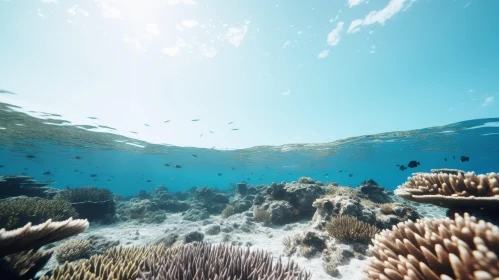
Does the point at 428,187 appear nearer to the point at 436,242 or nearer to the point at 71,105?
the point at 436,242

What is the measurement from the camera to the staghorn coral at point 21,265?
10.8ft

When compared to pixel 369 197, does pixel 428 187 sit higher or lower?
higher

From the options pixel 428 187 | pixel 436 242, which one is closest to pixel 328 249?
pixel 428 187

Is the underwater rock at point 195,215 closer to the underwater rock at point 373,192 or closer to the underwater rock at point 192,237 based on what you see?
the underwater rock at point 192,237

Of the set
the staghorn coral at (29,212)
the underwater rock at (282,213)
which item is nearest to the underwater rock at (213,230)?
the underwater rock at (282,213)

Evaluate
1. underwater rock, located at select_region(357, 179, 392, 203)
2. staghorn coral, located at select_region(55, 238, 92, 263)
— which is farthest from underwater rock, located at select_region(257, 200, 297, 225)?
staghorn coral, located at select_region(55, 238, 92, 263)

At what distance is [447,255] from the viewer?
1986 mm

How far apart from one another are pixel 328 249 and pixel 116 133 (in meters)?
30.3

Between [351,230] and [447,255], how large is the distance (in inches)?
202

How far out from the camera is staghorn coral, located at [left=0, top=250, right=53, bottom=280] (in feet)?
10.8

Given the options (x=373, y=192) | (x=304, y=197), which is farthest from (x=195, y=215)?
(x=373, y=192)

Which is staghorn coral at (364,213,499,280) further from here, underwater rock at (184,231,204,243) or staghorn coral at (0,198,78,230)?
staghorn coral at (0,198,78,230)

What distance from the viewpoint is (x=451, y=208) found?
359 cm

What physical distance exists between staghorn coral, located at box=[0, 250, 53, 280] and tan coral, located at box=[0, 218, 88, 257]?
172cm
